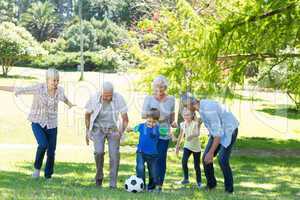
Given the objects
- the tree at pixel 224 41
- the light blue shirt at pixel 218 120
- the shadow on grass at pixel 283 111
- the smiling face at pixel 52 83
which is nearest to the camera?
the light blue shirt at pixel 218 120

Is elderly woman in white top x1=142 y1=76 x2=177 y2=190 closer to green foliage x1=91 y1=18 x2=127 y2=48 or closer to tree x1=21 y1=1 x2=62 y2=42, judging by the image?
green foliage x1=91 y1=18 x2=127 y2=48

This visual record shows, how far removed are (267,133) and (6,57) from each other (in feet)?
88.7

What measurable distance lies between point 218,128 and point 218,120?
121mm

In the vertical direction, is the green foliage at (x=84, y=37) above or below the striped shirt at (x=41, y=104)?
above

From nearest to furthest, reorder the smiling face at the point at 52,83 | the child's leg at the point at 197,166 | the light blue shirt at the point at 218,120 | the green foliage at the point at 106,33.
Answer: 1. the light blue shirt at the point at 218,120
2. the smiling face at the point at 52,83
3. the child's leg at the point at 197,166
4. the green foliage at the point at 106,33

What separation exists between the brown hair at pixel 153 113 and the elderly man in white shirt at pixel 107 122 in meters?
0.37

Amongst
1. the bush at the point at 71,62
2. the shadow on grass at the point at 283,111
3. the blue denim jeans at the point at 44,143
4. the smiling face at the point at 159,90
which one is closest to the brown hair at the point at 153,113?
the smiling face at the point at 159,90

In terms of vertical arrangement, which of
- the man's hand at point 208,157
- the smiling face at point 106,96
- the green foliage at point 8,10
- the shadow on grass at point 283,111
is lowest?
the shadow on grass at point 283,111

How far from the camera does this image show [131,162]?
53.2 feet

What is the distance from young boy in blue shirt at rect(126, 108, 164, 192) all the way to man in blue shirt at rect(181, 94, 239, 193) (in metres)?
0.66

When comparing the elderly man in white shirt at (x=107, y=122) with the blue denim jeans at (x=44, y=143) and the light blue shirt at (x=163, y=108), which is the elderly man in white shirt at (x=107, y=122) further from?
the blue denim jeans at (x=44, y=143)

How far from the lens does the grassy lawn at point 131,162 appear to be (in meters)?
8.73

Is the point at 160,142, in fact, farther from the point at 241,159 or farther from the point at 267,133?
the point at 267,133

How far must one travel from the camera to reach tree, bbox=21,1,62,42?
87.0 m
